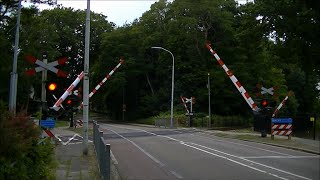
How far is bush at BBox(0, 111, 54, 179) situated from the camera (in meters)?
8.09

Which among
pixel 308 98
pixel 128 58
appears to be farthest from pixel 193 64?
pixel 308 98

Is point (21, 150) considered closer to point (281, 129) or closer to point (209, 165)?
point (209, 165)

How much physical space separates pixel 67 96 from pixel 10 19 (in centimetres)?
1087

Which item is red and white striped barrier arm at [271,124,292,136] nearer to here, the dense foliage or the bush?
the dense foliage

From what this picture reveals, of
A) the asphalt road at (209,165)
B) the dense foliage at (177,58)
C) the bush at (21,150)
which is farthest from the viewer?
the dense foliage at (177,58)

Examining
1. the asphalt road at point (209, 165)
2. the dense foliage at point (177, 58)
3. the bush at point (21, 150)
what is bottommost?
the asphalt road at point (209, 165)

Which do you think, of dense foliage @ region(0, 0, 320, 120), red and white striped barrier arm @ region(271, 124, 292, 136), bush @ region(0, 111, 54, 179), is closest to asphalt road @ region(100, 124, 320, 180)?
bush @ region(0, 111, 54, 179)

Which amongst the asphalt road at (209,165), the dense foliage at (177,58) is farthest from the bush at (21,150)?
the dense foliage at (177,58)

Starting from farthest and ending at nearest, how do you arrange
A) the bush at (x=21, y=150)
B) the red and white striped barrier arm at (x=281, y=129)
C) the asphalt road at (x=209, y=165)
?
the red and white striped barrier arm at (x=281, y=129) < the asphalt road at (x=209, y=165) < the bush at (x=21, y=150)

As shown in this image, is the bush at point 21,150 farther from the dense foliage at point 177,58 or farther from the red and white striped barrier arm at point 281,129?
the dense foliage at point 177,58

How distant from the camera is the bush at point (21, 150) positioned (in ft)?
26.5

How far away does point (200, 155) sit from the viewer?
1997cm

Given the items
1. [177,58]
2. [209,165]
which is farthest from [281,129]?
[177,58]

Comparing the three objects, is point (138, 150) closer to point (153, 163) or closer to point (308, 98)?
point (153, 163)
